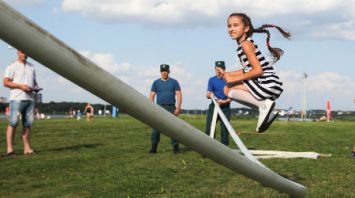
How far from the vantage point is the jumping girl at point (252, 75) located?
462cm

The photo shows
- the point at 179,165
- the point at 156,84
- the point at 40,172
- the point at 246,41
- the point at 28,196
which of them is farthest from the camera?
the point at 156,84

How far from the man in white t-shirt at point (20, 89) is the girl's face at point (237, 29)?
255 inches

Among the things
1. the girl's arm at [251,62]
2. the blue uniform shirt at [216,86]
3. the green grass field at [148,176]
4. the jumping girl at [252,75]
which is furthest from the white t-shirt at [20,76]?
the girl's arm at [251,62]

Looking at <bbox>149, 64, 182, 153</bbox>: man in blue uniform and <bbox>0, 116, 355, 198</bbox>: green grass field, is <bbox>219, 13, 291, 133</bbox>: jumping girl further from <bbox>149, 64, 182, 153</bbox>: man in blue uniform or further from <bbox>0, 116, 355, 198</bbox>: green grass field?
<bbox>149, 64, 182, 153</bbox>: man in blue uniform

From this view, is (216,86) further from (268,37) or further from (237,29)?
(237,29)

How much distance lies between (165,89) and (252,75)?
23.2ft

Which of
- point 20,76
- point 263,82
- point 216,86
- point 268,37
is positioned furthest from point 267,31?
point 20,76

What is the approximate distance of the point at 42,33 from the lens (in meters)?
2.04

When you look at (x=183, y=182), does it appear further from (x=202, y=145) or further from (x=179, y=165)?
(x=202, y=145)

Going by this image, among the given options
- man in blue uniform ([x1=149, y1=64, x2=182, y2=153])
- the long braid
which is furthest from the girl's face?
man in blue uniform ([x1=149, y1=64, x2=182, y2=153])

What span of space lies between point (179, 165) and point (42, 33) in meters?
7.07

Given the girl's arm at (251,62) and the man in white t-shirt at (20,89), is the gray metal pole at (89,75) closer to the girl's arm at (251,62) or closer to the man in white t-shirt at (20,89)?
the girl's arm at (251,62)

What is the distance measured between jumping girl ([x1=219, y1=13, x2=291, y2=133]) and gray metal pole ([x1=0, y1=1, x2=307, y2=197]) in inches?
66.5

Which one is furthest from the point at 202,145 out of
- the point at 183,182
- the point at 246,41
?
the point at 183,182
